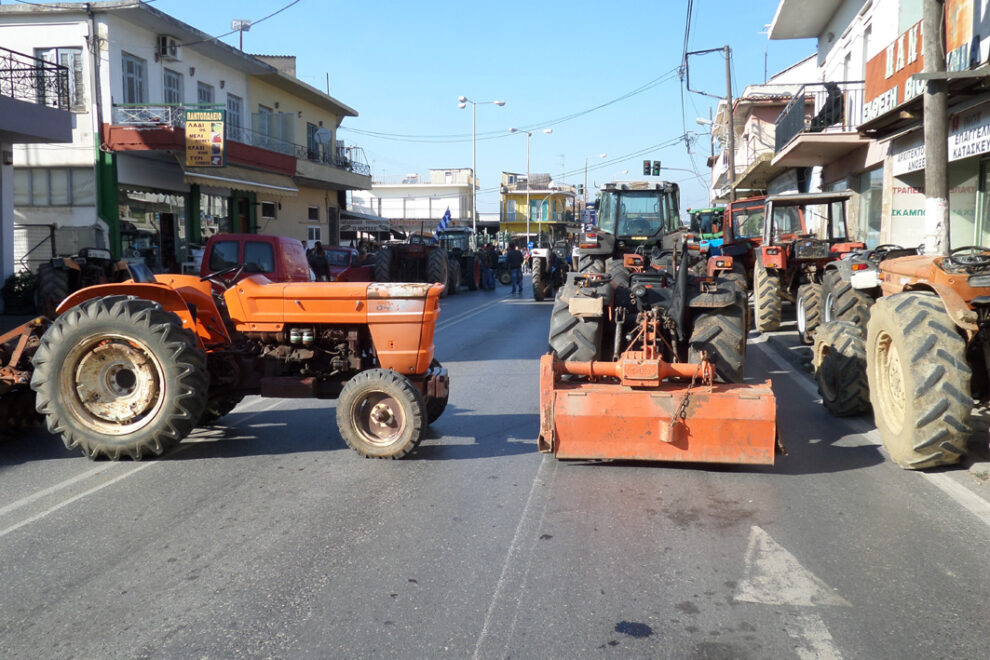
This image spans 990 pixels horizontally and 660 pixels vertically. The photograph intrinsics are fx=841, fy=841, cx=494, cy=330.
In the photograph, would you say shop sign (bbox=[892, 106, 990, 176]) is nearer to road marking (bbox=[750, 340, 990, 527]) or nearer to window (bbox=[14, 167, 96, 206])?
road marking (bbox=[750, 340, 990, 527])

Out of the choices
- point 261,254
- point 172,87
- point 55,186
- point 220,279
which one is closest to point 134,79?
point 172,87

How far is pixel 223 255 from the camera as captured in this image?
11531 millimetres

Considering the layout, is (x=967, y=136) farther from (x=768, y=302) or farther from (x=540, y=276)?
(x=540, y=276)

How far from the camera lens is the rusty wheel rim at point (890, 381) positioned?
6.25 metres

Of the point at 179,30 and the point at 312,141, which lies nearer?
the point at 179,30

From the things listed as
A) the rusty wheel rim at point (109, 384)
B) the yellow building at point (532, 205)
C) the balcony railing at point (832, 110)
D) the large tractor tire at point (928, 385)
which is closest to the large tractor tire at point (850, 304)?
the large tractor tire at point (928, 385)

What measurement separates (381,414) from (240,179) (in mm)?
20429

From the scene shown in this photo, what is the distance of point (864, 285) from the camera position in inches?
333

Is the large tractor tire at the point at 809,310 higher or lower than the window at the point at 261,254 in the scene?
lower

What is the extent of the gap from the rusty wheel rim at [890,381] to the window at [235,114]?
2367cm

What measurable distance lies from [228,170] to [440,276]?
22.8 feet

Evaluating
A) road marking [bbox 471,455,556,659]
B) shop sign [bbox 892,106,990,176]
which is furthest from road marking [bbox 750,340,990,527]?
shop sign [bbox 892,106,990,176]

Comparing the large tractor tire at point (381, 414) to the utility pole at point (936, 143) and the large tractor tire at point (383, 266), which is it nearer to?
the utility pole at point (936, 143)

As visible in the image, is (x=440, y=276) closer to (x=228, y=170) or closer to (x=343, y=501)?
(x=228, y=170)
